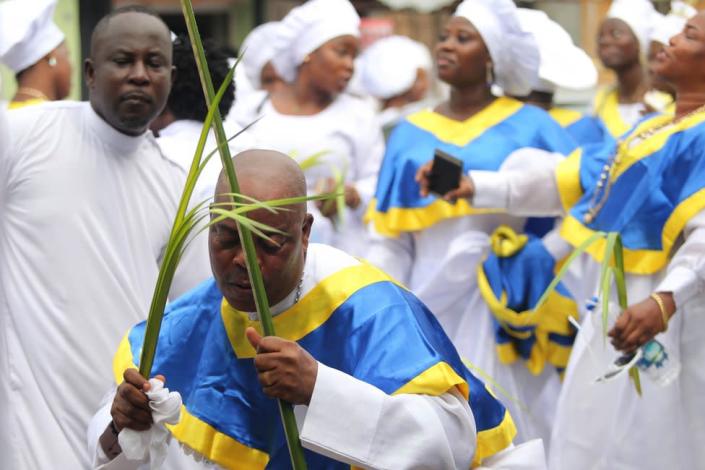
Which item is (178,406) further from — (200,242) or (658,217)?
(658,217)

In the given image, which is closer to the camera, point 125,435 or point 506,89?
point 125,435

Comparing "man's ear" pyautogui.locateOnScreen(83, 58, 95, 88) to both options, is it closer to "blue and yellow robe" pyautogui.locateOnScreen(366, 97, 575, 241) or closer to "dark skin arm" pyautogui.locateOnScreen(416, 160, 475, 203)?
"dark skin arm" pyautogui.locateOnScreen(416, 160, 475, 203)

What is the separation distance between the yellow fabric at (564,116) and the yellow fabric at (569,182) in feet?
8.34

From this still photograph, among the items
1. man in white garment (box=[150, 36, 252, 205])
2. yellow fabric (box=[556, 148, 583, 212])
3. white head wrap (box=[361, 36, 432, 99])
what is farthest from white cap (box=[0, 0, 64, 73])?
white head wrap (box=[361, 36, 432, 99])

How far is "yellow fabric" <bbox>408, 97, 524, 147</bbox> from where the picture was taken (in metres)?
7.37

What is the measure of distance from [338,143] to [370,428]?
5597mm

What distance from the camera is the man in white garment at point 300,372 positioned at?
12.9ft

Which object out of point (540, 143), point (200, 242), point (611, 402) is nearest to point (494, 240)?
point (540, 143)

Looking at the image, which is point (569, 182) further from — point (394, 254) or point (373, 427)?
point (373, 427)

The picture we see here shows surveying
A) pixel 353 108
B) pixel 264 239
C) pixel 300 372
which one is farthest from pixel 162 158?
pixel 353 108

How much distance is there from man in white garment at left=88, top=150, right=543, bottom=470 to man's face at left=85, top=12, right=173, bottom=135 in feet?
3.67

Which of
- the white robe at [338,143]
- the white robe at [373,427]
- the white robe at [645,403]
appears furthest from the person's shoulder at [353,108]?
the white robe at [373,427]

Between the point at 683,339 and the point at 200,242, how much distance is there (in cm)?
190

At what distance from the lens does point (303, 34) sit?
9.74m
